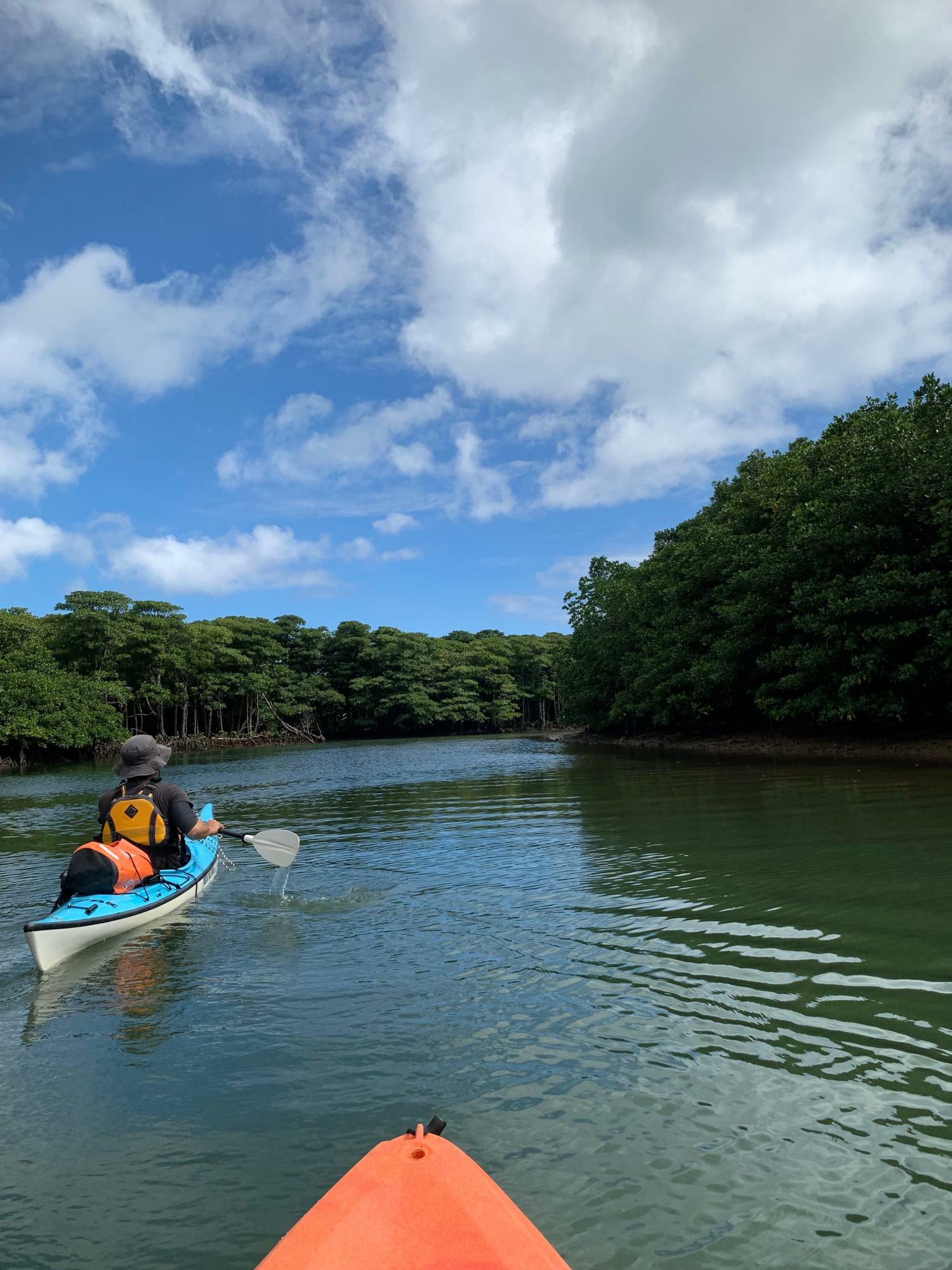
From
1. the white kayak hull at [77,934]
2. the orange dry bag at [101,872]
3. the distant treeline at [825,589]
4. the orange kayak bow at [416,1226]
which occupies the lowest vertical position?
the white kayak hull at [77,934]

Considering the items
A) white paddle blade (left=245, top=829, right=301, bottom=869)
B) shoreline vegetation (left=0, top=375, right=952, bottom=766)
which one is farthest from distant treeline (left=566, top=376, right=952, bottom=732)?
white paddle blade (left=245, top=829, right=301, bottom=869)

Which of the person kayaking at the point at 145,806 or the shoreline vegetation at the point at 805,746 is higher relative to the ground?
the person kayaking at the point at 145,806

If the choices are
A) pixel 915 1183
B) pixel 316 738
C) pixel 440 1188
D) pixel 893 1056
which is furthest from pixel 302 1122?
pixel 316 738

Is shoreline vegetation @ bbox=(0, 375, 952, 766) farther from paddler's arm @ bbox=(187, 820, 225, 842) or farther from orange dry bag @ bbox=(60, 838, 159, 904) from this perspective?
orange dry bag @ bbox=(60, 838, 159, 904)

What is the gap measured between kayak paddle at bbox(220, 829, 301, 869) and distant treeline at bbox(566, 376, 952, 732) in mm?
15940

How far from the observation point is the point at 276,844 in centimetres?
996

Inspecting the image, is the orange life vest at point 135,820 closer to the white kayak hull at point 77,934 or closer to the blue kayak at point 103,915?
the blue kayak at point 103,915

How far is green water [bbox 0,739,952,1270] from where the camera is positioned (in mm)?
3076

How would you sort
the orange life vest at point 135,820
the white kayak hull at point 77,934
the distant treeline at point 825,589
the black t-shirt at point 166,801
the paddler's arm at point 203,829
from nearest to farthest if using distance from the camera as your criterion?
1. the white kayak hull at point 77,934
2. the orange life vest at point 135,820
3. the black t-shirt at point 166,801
4. the paddler's arm at point 203,829
5. the distant treeline at point 825,589

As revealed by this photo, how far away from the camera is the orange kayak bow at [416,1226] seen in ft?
7.73

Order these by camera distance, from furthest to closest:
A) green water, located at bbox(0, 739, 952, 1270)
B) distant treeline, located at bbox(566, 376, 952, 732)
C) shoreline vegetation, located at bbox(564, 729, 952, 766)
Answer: shoreline vegetation, located at bbox(564, 729, 952, 766) < distant treeline, located at bbox(566, 376, 952, 732) < green water, located at bbox(0, 739, 952, 1270)

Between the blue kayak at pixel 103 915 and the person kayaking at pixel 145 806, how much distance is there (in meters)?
0.42

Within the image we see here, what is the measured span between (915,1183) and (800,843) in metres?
7.19

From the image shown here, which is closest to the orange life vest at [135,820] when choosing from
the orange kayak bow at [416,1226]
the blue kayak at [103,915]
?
the blue kayak at [103,915]
